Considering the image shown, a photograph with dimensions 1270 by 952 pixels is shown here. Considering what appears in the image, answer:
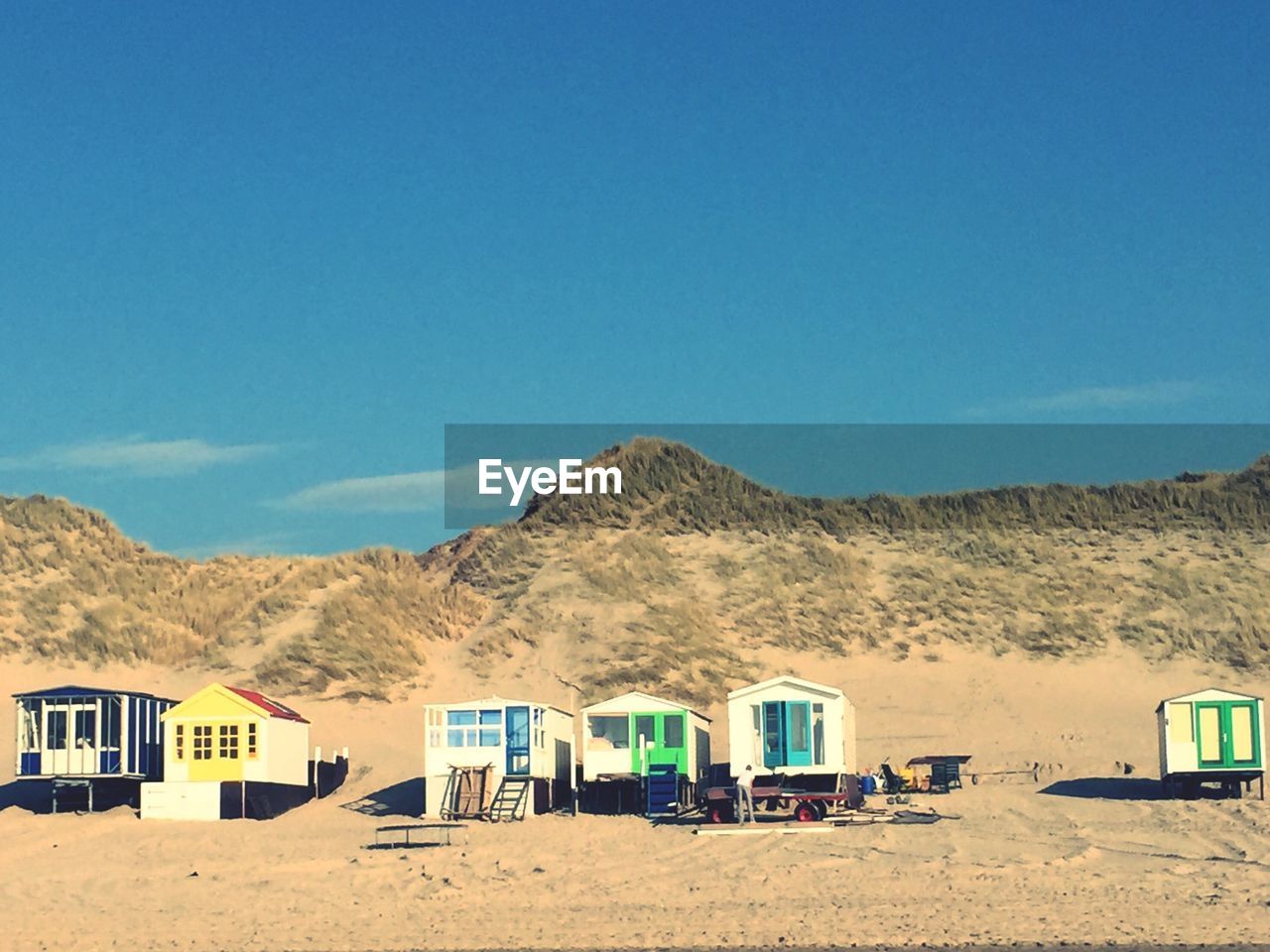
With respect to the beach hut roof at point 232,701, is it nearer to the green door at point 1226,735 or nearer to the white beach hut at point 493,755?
the white beach hut at point 493,755

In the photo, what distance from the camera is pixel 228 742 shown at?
36.7 meters

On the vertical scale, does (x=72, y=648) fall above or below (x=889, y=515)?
below

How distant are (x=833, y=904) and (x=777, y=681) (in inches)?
468

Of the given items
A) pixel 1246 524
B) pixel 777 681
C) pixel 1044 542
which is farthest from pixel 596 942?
pixel 1246 524

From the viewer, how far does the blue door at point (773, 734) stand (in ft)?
119

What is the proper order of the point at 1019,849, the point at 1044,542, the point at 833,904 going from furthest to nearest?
1. the point at 1044,542
2. the point at 1019,849
3. the point at 833,904

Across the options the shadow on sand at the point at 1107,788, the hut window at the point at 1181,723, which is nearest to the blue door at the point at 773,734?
the shadow on sand at the point at 1107,788

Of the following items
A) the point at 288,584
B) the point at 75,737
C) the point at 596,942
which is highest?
the point at 288,584

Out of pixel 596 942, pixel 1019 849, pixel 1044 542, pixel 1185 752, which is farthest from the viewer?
pixel 1044 542

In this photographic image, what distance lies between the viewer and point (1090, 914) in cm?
2345

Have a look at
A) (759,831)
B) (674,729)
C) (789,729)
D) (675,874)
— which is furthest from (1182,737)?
(675,874)

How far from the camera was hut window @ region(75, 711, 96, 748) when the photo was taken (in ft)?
122

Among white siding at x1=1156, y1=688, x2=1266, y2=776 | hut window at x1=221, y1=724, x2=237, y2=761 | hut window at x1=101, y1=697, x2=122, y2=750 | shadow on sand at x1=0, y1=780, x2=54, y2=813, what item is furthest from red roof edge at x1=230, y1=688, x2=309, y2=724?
white siding at x1=1156, y1=688, x2=1266, y2=776

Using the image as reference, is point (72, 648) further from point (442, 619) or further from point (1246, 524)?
point (1246, 524)
